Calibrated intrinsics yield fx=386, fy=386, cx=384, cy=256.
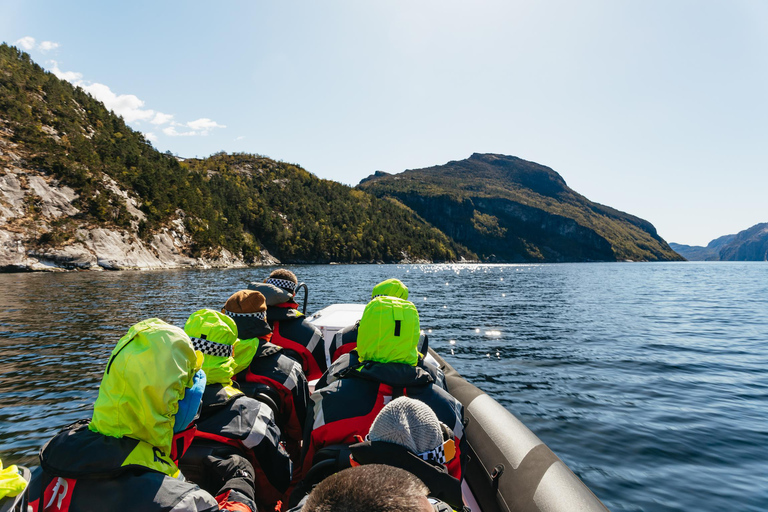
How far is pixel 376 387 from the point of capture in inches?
112

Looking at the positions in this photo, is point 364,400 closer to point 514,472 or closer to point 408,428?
point 408,428

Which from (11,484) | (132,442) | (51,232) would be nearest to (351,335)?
(132,442)

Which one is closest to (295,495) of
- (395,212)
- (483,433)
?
(483,433)

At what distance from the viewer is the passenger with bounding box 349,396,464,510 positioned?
5.57 feet

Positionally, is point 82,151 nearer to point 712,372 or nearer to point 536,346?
point 536,346

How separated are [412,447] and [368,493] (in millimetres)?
896

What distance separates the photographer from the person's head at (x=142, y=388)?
1888 mm

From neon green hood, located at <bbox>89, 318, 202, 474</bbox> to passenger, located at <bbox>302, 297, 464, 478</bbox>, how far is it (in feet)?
3.59

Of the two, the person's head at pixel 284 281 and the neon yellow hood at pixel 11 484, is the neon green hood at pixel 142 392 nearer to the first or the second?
the neon yellow hood at pixel 11 484

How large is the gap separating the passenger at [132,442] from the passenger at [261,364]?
1.67m

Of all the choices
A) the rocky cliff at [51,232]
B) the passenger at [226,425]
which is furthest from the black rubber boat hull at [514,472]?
the rocky cliff at [51,232]

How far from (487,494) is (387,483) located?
129 inches

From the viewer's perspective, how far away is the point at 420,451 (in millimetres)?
1736

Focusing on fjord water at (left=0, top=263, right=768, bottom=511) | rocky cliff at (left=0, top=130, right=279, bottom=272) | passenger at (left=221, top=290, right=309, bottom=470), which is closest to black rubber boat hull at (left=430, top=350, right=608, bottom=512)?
passenger at (left=221, top=290, right=309, bottom=470)
